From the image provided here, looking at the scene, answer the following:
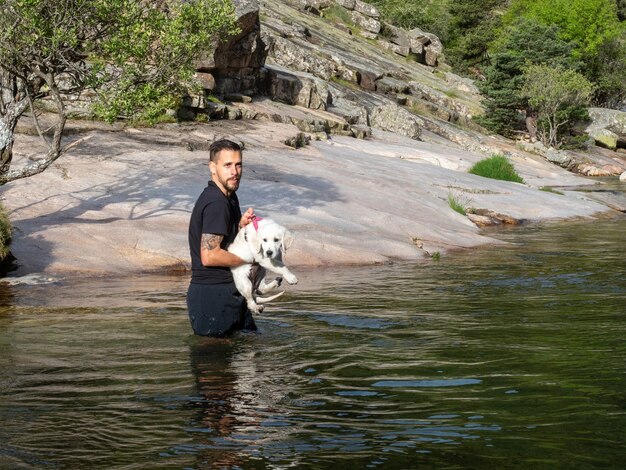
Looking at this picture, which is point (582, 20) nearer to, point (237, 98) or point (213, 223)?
point (237, 98)

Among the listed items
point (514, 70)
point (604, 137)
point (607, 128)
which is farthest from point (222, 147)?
point (607, 128)

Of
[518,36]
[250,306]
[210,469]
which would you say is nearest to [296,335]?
[250,306]

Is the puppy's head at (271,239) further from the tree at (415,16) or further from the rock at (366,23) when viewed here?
the tree at (415,16)

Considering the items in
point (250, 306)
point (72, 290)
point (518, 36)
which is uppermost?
point (518, 36)

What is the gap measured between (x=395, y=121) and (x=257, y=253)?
3675 cm

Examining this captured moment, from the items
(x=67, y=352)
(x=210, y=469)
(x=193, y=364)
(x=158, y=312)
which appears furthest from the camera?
(x=158, y=312)

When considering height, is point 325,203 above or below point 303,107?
below

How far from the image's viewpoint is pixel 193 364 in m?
8.41

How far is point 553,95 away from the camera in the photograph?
2265 inches

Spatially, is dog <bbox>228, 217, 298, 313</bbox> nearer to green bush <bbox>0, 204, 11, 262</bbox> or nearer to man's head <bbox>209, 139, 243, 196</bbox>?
man's head <bbox>209, 139, 243, 196</bbox>

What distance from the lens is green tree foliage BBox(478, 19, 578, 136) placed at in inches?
2351

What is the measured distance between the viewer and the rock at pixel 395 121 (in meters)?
43.9

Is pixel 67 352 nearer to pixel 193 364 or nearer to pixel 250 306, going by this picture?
pixel 193 364

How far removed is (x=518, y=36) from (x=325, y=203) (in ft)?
168
